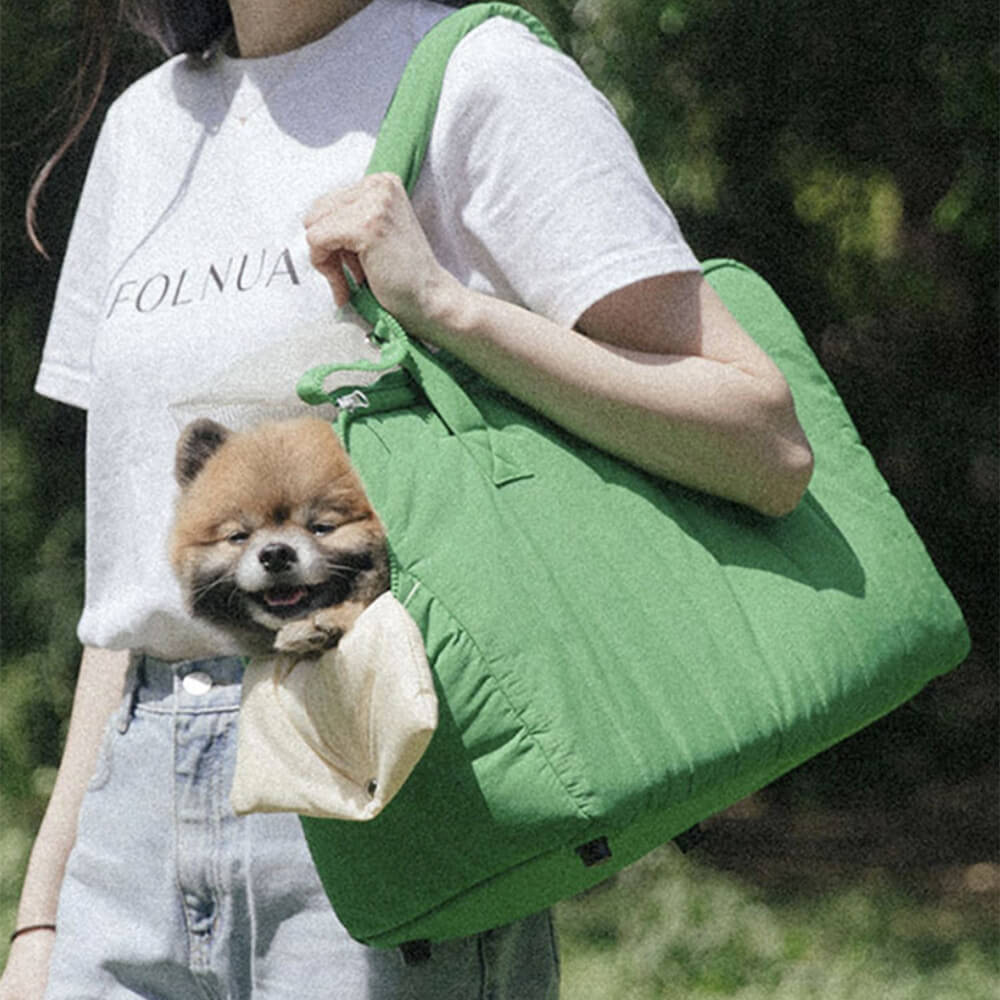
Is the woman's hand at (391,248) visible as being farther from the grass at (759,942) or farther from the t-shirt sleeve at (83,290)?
the grass at (759,942)

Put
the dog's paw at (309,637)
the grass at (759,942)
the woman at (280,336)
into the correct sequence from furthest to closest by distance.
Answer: the grass at (759,942), the woman at (280,336), the dog's paw at (309,637)

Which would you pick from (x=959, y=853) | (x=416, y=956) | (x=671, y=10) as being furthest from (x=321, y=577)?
(x=959, y=853)

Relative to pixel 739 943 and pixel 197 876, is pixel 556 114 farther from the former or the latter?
pixel 739 943

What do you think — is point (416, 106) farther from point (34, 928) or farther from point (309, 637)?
point (34, 928)

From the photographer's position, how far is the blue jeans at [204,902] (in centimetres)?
123

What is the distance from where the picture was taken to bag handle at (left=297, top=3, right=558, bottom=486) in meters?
1.12

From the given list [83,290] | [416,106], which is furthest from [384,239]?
[83,290]

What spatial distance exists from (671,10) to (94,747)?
1.85 metres

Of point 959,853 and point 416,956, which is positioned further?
point 959,853

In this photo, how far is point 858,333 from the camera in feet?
12.2

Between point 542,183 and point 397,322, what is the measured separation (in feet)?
0.46

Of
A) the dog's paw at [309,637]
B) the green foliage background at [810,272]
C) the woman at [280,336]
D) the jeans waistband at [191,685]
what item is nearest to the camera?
the dog's paw at [309,637]

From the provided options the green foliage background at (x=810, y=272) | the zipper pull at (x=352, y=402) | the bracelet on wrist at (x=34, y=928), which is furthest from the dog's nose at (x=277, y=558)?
the green foliage background at (x=810, y=272)

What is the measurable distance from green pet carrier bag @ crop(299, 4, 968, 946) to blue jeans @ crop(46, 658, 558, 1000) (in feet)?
0.28
